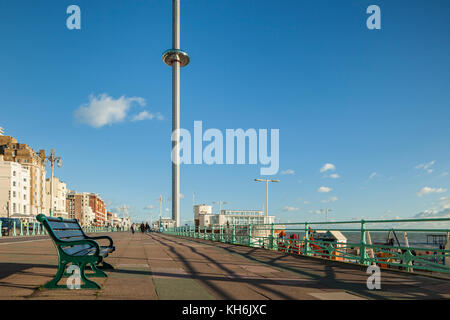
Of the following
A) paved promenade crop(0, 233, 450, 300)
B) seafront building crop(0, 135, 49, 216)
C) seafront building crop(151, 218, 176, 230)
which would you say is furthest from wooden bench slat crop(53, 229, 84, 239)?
seafront building crop(0, 135, 49, 216)

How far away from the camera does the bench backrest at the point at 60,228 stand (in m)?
4.57

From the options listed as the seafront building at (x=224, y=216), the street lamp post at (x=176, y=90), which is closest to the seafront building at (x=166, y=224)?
the street lamp post at (x=176, y=90)

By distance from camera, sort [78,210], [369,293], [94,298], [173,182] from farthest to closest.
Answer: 1. [78,210]
2. [173,182]
3. [369,293]
4. [94,298]

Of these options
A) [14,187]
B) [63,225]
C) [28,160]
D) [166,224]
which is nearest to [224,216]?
[166,224]

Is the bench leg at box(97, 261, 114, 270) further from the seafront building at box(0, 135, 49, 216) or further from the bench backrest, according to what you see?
the seafront building at box(0, 135, 49, 216)

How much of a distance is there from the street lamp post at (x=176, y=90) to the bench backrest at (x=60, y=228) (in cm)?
6245

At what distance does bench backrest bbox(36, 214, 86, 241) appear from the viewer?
15.0ft

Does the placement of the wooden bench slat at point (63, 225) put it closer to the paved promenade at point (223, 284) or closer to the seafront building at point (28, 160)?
the paved promenade at point (223, 284)

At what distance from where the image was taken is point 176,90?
→ 75.2m

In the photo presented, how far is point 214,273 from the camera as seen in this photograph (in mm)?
7051

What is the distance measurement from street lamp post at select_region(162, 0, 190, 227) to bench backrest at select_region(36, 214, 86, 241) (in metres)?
62.4
